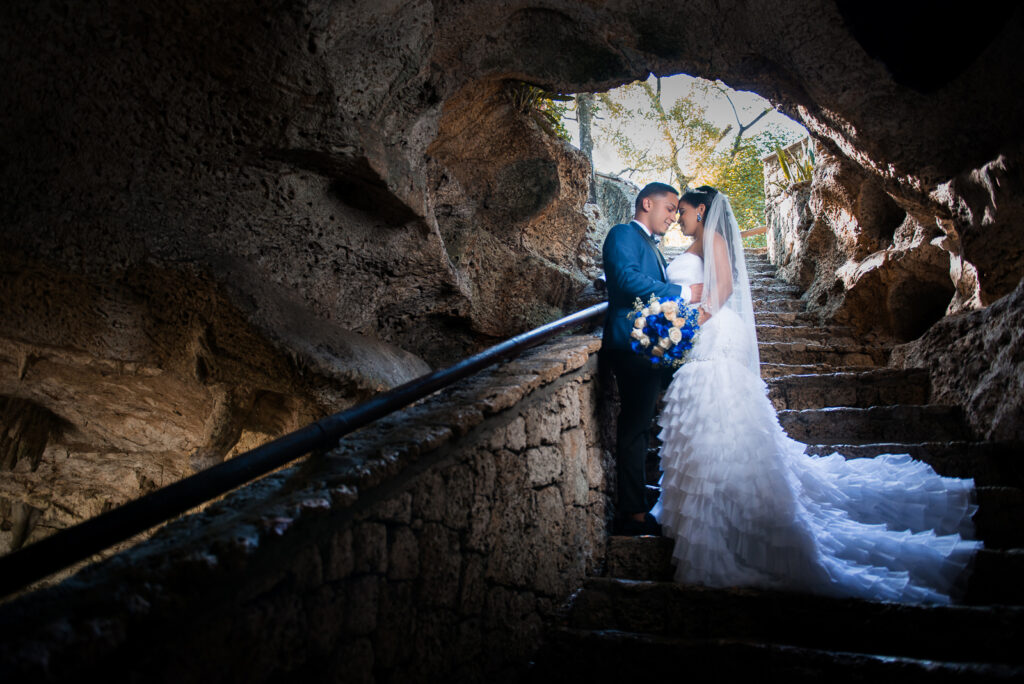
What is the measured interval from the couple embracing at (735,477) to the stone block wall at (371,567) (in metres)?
0.42

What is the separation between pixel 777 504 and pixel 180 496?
6.34 ft

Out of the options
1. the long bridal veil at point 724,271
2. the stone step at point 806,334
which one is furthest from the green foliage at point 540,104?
the stone step at point 806,334

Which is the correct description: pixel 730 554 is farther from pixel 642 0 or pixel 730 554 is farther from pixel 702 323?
pixel 642 0

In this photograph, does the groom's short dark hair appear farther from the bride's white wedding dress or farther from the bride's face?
the bride's white wedding dress

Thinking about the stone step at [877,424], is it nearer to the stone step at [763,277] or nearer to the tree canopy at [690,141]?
the stone step at [763,277]

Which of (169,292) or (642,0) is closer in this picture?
(169,292)

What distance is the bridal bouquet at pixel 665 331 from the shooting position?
2.62 m

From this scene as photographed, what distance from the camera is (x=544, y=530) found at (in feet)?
7.06

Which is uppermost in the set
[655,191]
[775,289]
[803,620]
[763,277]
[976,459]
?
[763,277]

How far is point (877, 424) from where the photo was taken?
301cm

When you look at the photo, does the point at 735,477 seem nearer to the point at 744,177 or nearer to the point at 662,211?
the point at 662,211

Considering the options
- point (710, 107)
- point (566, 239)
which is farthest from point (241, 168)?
point (710, 107)

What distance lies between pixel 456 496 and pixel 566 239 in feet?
13.6

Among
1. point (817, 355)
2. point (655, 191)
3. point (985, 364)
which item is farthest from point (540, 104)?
point (985, 364)
